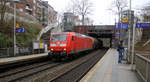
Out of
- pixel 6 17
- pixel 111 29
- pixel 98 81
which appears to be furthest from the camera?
pixel 111 29

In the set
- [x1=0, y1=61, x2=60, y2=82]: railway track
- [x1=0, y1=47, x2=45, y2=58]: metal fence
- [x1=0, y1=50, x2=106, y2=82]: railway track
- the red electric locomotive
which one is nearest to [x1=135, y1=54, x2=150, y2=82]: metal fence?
[x1=0, y1=50, x2=106, y2=82]: railway track

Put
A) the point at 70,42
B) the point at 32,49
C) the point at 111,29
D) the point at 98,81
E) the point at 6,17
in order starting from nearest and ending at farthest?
the point at 98,81, the point at 70,42, the point at 32,49, the point at 6,17, the point at 111,29

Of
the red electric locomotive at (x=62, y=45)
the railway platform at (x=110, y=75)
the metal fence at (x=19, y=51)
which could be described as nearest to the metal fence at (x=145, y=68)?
the railway platform at (x=110, y=75)

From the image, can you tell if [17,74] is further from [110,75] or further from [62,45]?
[62,45]

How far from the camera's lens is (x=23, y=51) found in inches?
843

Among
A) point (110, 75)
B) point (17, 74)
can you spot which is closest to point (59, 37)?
point (17, 74)

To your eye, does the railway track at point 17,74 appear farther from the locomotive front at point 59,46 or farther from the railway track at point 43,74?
the locomotive front at point 59,46

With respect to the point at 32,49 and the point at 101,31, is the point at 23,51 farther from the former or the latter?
the point at 101,31

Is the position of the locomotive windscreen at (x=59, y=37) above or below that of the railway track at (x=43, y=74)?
above

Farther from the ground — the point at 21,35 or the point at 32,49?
the point at 21,35

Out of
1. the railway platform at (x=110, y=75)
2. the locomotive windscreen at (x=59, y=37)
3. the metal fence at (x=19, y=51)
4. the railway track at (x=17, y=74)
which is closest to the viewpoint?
the railway platform at (x=110, y=75)

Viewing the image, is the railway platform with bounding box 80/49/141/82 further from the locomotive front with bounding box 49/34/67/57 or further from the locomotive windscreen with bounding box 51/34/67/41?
the locomotive windscreen with bounding box 51/34/67/41

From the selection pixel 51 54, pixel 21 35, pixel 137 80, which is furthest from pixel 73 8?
pixel 137 80

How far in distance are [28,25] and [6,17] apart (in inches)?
215
